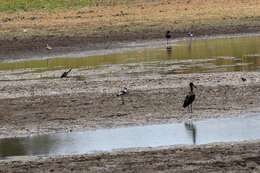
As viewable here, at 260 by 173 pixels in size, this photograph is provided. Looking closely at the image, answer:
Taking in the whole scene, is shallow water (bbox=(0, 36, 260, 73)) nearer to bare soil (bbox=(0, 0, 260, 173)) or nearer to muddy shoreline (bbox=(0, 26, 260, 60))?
bare soil (bbox=(0, 0, 260, 173))

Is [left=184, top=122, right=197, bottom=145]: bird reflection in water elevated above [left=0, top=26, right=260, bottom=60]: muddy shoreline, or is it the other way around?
[left=0, top=26, right=260, bottom=60]: muddy shoreline

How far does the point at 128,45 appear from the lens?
108 feet

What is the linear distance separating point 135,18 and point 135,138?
81.1 feet

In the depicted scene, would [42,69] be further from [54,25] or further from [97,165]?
[97,165]

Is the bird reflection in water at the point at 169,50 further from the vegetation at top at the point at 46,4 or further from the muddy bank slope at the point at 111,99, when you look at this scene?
the vegetation at top at the point at 46,4

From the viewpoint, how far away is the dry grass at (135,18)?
3634 centimetres

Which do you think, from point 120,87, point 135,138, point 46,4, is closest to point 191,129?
point 135,138

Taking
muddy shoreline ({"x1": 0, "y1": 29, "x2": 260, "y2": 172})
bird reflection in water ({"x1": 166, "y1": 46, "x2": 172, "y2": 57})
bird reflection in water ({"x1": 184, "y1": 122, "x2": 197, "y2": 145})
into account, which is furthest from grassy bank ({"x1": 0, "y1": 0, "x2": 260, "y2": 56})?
bird reflection in water ({"x1": 184, "y1": 122, "x2": 197, "y2": 145})

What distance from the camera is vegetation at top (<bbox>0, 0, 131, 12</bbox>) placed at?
43.4 m

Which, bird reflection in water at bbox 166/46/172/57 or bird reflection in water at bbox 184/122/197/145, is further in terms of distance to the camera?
bird reflection in water at bbox 166/46/172/57

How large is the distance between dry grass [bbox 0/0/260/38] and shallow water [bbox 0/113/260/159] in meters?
20.1

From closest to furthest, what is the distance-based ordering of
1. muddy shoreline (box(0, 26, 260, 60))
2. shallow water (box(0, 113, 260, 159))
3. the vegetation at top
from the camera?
shallow water (box(0, 113, 260, 159)) → muddy shoreline (box(0, 26, 260, 60)) → the vegetation at top

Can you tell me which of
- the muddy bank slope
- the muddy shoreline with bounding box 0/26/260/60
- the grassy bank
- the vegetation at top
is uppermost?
the vegetation at top

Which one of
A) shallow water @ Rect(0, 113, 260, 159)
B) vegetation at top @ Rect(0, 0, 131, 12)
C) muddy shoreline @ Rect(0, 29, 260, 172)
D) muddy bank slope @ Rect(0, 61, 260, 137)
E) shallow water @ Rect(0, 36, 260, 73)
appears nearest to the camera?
muddy shoreline @ Rect(0, 29, 260, 172)
